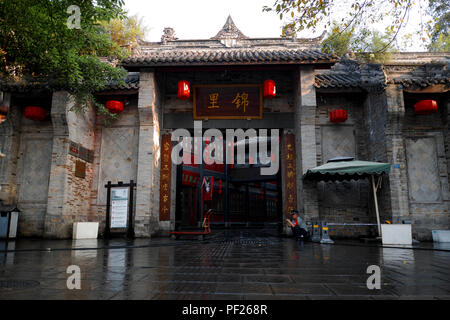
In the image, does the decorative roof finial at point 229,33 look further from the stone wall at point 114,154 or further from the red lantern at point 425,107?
the red lantern at point 425,107

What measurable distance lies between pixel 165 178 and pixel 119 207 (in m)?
1.95

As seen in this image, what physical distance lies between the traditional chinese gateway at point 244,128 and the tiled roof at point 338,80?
38mm

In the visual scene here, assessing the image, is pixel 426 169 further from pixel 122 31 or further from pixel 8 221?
pixel 122 31

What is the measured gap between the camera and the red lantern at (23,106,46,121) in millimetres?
10516

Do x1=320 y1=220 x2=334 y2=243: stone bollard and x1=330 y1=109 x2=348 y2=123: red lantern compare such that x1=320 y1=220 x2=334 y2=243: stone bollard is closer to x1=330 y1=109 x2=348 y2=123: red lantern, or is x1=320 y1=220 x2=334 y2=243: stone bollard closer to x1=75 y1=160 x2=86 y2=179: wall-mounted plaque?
x1=330 y1=109 x2=348 y2=123: red lantern

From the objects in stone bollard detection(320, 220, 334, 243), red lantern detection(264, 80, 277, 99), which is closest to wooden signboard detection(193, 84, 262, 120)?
red lantern detection(264, 80, 277, 99)

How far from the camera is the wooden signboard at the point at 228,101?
11.2 m

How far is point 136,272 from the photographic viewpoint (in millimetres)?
3549

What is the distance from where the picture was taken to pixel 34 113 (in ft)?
34.5

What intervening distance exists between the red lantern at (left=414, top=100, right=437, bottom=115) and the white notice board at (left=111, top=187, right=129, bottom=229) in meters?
9.71

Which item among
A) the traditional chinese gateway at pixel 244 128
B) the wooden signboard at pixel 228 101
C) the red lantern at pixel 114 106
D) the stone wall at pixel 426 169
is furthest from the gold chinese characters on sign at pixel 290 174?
the red lantern at pixel 114 106

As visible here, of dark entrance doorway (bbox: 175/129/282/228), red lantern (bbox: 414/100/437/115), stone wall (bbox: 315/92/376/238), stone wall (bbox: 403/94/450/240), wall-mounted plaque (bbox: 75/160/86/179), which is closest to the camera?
red lantern (bbox: 414/100/437/115)

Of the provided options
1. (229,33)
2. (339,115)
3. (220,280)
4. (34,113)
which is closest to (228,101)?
(339,115)
